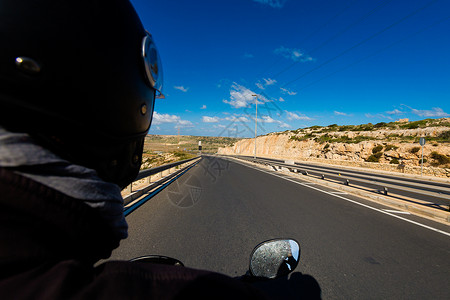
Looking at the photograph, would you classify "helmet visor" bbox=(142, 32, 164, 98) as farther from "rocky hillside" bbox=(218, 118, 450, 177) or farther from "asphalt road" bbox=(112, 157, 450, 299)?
"rocky hillside" bbox=(218, 118, 450, 177)

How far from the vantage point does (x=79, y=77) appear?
0.82m

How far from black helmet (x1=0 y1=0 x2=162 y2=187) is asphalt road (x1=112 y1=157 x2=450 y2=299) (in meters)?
2.70

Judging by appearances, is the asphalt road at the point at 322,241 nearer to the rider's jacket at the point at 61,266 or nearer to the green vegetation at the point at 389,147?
the rider's jacket at the point at 61,266

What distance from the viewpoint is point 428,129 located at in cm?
3328

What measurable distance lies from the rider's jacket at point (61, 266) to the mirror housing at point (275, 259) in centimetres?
56

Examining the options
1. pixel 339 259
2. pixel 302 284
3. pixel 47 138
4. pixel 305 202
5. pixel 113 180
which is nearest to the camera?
pixel 47 138

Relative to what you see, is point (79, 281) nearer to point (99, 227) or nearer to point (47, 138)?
point (99, 227)

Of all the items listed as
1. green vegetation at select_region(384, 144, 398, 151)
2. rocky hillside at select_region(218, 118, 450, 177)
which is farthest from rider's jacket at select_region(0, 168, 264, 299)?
green vegetation at select_region(384, 144, 398, 151)

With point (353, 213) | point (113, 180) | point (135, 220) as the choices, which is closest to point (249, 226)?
point (135, 220)

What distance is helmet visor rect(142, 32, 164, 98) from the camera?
42.9 inches

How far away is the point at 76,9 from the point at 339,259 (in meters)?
4.17

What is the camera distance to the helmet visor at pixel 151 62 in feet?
3.58

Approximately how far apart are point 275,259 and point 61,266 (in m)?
1.01

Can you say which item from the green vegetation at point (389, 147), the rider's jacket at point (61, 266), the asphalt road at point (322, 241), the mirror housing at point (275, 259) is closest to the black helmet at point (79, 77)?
the rider's jacket at point (61, 266)
